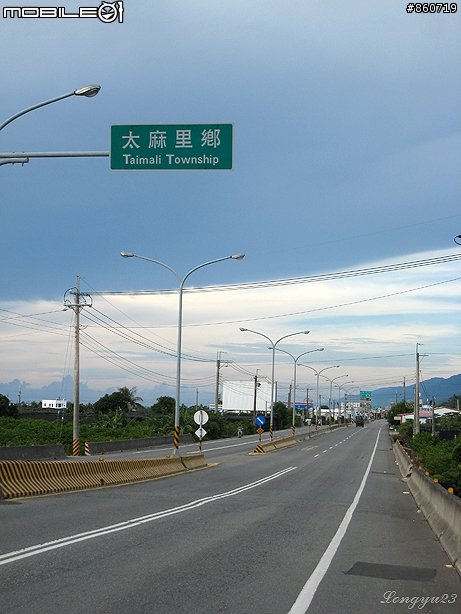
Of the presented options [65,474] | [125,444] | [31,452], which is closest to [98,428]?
[125,444]

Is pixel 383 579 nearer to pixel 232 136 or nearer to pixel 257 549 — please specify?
pixel 257 549

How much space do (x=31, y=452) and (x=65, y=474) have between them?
16582 millimetres

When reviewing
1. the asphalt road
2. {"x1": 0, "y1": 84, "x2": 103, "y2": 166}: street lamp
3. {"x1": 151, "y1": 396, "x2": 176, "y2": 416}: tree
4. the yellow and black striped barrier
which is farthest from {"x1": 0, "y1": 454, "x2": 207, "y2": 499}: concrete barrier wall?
{"x1": 151, "y1": 396, "x2": 176, "y2": 416}: tree

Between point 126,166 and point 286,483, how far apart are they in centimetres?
1589

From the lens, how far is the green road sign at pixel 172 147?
39.5 feet

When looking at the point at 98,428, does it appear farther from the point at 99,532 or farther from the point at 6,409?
the point at 99,532

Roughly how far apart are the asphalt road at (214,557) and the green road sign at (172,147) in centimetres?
682

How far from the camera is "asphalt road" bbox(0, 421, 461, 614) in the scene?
707 cm

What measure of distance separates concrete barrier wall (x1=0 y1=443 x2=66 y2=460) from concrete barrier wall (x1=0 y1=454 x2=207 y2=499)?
33.2ft

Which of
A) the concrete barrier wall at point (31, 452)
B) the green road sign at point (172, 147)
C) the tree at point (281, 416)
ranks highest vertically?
the green road sign at point (172, 147)

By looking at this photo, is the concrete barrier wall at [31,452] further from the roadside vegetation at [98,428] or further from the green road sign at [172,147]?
the green road sign at [172,147]

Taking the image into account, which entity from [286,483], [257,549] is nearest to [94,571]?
[257,549]

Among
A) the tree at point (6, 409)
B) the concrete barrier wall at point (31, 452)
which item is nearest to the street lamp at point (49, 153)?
the concrete barrier wall at point (31, 452)

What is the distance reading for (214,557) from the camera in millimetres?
9531
